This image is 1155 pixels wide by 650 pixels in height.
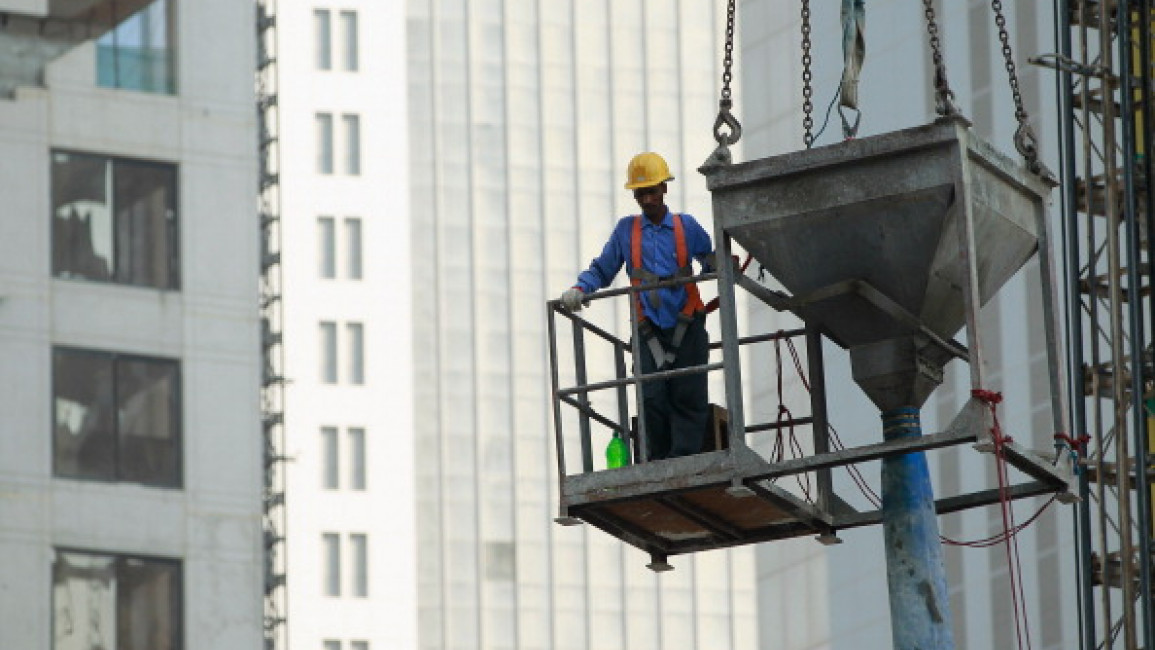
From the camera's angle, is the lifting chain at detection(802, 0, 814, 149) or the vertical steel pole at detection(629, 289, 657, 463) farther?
the vertical steel pole at detection(629, 289, 657, 463)

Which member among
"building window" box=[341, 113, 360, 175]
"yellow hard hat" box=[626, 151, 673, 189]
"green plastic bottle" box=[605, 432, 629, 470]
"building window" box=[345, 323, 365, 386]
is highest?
"building window" box=[341, 113, 360, 175]

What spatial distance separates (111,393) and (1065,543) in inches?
1241

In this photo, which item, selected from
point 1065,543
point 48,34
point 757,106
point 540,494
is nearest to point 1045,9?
point 1065,543

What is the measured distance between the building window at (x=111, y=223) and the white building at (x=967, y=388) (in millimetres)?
27435

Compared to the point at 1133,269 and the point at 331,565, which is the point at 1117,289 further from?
the point at 331,565

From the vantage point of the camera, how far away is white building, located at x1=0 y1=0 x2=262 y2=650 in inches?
1815

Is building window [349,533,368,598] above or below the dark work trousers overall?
above

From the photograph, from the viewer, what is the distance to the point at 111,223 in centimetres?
4772

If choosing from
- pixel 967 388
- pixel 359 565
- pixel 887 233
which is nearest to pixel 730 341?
pixel 887 233

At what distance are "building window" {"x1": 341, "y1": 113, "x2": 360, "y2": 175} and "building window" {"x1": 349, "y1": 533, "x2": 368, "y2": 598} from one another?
42.0 ft

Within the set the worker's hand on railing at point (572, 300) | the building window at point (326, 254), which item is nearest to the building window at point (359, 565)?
the building window at point (326, 254)

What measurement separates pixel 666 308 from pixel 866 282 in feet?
5.02

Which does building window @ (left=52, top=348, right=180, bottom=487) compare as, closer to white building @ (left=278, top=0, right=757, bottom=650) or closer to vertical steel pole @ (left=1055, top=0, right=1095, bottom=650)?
vertical steel pole @ (left=1055, top=0, right=1095, bottom=650)

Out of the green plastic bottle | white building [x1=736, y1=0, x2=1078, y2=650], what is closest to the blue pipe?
the green plastic bottle
